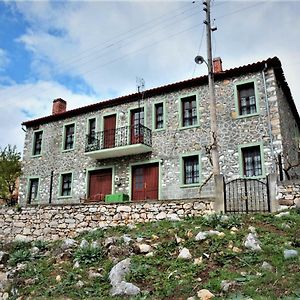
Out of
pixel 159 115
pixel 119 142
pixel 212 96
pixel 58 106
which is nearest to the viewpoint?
pixel 212 96

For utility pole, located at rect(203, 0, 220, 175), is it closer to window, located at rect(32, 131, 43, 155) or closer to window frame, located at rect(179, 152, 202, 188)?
window frame, located at rect(179, 152, 202, 188)

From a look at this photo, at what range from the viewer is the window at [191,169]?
16.6 meters

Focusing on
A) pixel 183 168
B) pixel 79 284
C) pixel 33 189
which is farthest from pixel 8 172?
pixel 79 284

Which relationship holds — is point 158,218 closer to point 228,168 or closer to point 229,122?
point 228,168

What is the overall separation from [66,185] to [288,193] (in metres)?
12.8

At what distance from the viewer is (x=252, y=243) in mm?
8375

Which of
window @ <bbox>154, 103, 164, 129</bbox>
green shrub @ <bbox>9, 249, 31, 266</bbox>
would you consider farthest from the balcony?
green shrub @ <bbox>9, 249, 31, 266</bbox>

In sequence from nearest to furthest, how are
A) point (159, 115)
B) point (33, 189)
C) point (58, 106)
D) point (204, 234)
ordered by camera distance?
point (204, 234), point (159, 115), point (33, 189), point (58, 106)

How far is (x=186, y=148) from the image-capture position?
672 inches

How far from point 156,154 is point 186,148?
163cm

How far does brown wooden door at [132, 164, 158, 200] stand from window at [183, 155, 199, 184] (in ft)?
5.11

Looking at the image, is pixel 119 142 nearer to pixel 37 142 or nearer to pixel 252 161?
pixel 37 142

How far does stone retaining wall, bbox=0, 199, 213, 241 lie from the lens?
12.0m

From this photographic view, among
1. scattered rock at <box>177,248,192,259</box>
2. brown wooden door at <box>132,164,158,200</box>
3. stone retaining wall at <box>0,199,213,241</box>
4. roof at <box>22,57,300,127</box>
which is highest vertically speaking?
roof at <box>22,57,300,127</box>
